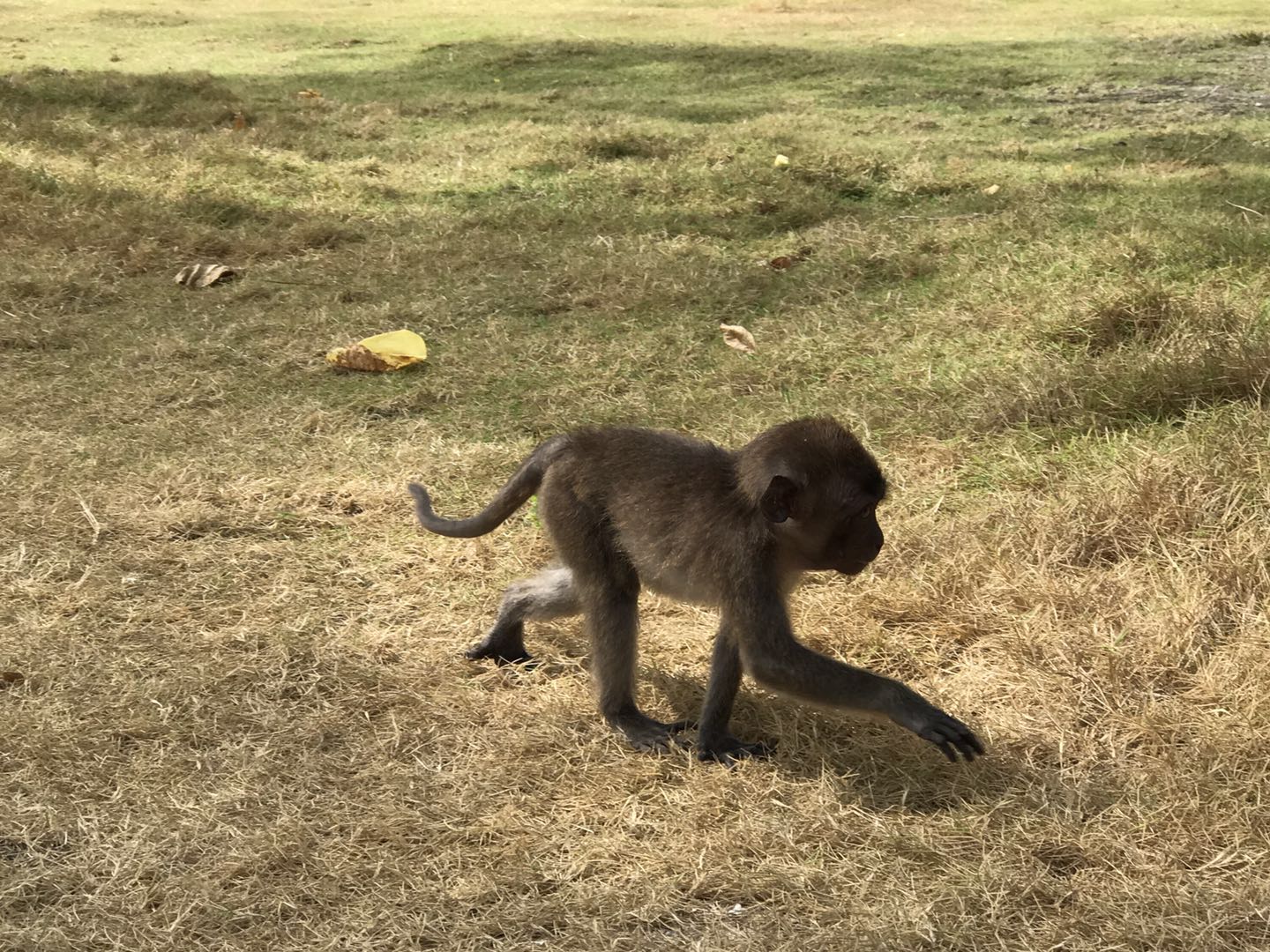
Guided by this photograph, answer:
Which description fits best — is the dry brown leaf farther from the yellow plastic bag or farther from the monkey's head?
the monkey's head

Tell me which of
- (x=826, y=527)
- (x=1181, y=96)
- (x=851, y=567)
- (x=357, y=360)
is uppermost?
(x=1181, y=96)

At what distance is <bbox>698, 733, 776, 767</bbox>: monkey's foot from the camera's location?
3.65 metres

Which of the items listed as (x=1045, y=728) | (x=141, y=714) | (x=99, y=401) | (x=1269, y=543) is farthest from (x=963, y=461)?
(x=99, y=401)

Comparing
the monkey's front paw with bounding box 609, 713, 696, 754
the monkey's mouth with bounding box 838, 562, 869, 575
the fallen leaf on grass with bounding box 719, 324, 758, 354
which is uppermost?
the monkey's mouth with bounding box 838, 562, 869, 575

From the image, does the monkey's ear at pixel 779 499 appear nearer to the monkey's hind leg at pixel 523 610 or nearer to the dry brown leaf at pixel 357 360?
the monkey's hind leg at pixel 523 610

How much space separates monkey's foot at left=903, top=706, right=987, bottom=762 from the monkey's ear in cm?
60

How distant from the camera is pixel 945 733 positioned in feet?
10.9

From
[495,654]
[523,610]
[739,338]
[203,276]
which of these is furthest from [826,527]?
[203,276]

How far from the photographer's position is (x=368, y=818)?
11.0 feet

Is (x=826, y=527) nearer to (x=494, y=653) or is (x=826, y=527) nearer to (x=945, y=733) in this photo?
(x=945, y=733)

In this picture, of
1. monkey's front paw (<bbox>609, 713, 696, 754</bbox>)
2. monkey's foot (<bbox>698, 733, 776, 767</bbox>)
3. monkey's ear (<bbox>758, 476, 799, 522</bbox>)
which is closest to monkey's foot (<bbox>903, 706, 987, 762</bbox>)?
monkey's foot (<bbox>698, 733, 776, 767</bbox>)

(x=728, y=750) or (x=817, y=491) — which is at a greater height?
(x=817, y=491)

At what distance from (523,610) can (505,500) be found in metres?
0.33

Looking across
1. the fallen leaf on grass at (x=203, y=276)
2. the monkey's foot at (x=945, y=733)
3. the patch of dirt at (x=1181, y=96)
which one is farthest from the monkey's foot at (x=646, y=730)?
the patch of dirt at (x=1181, y=96)
